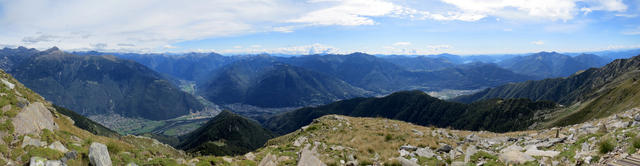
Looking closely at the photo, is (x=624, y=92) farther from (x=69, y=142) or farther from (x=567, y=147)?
(x=69, y=142)

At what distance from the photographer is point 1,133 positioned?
13953 millimetres

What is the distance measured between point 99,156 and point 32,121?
5906mm

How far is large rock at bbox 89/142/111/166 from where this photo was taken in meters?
14.0

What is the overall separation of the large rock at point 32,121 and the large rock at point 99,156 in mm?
4059

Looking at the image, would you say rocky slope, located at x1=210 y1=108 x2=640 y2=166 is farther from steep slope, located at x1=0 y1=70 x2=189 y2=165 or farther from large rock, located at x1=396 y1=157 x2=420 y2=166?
steep slope, located at x1=0 y1=70 x2=189 y2=165

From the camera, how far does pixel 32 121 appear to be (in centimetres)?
1603

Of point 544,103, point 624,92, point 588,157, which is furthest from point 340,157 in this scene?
point 544,103

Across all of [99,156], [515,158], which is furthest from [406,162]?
[99,156]

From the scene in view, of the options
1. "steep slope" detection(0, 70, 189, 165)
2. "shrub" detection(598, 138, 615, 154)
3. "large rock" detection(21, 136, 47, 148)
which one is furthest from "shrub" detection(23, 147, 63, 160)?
"shrub" detection(598, 138, 615, 154)

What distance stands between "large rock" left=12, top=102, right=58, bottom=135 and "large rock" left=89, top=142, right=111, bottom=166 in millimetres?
4059

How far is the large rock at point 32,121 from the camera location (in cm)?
1505

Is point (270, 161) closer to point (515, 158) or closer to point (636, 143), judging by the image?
point (515, 158)

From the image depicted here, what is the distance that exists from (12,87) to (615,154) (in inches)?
1532

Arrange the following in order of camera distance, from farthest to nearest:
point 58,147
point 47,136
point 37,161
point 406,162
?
point 406,162 < point 47,136 < point 58,147 < point 37,161
